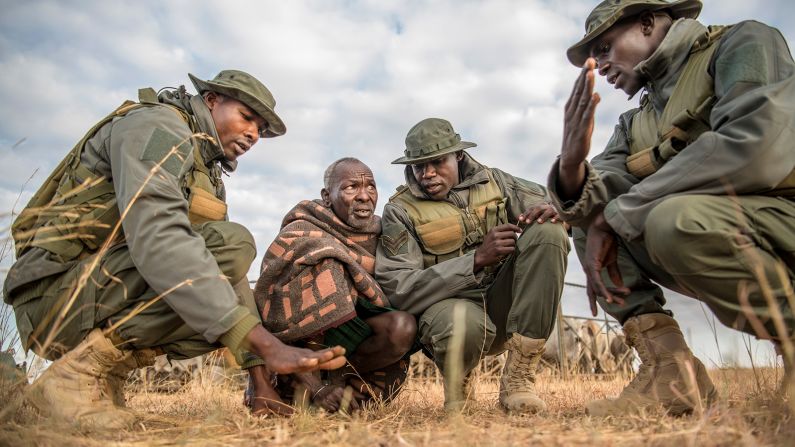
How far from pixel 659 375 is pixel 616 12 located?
1.84 meters

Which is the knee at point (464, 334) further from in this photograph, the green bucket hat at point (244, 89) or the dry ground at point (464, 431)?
the green bucket hat at point (244, 89)

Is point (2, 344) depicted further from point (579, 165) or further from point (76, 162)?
point (579, 165)

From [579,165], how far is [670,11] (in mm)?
1156

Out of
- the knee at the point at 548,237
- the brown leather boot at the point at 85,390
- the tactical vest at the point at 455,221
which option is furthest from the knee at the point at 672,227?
the brown leather boot at the point at 85,390

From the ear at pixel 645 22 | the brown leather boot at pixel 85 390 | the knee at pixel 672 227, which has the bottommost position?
the brown leather boot at pixel 85 390

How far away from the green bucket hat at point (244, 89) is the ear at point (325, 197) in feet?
2.33

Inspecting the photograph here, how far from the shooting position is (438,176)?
4.23m

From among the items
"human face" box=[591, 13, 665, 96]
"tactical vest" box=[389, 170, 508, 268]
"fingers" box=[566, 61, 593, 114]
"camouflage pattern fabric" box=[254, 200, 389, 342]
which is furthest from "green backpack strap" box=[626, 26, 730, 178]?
"camouflage pattern fabric" box=[254, 200, 389, 342]

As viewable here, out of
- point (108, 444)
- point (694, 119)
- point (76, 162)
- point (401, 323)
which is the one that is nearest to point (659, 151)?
point (694, 119)

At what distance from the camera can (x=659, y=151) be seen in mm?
2918

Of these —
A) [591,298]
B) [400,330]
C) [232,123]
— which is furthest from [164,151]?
[591,298]

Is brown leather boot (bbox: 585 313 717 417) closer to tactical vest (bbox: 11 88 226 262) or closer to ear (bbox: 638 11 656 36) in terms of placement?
ear (bbox: 638 11 656 36)

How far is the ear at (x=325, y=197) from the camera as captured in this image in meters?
4.27

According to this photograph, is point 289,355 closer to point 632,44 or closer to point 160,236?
point 160,236
